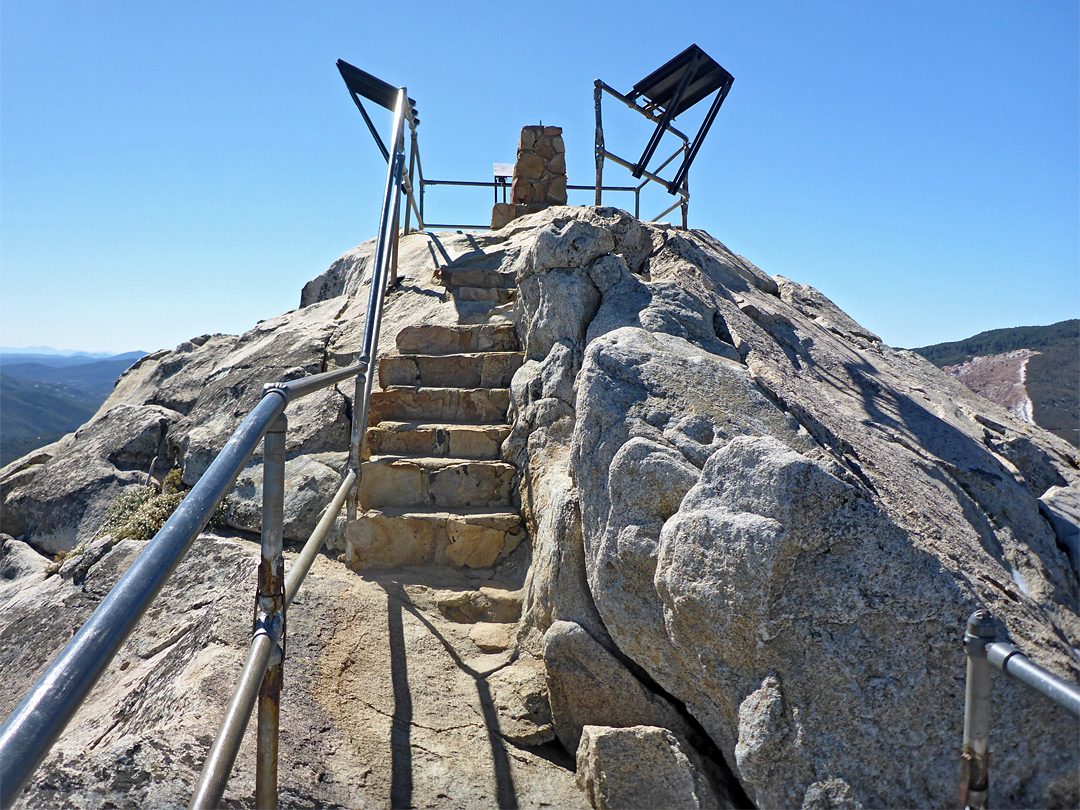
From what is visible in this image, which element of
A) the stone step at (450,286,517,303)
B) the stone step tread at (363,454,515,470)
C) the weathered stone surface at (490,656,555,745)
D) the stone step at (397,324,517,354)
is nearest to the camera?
the weathered stone surface at (490,656,555,745)

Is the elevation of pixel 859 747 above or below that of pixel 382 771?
above

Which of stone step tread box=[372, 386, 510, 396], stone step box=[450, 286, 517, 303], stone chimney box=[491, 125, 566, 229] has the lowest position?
stone step tread box=[372, 386, 510, 396]

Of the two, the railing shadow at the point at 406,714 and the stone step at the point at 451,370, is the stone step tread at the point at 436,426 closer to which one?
the stone step at the point at 451,370

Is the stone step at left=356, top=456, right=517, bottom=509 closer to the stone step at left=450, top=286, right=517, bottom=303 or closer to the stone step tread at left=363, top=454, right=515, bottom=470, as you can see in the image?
the stone step tread at left=363, top=454, right=515, bottom=470

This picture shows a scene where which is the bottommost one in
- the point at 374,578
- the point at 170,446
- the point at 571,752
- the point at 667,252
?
the point at 571,752

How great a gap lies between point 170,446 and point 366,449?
6.63ft

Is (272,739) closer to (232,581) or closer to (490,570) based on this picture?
(232,581)

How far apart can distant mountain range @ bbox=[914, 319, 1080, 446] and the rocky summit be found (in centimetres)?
609

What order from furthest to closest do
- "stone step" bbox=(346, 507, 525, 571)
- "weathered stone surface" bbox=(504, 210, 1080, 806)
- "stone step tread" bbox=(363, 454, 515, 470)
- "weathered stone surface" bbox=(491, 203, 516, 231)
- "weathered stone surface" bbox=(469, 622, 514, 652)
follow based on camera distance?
1. "weathered stone surface" bbox=(491, 203, 516, 231)
2. "stone step tread" bbox=(363, 454, 515, 470)
3. "stone step" bbox=(346, 507, 525, 571)
4. "weathered stone surface" bbox=(469, 622, 514, 652)
5. "weathered stone surface" bbox=(504, 210, 1080, 806)

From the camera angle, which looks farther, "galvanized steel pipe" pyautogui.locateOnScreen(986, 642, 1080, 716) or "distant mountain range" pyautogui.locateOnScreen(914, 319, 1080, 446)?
"distant mountain range" pyautogui.locateOnScreen(914, 319, 1080, 446)

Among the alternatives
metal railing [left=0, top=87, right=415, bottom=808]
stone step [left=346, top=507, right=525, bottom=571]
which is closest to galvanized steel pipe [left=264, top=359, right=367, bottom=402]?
metal railing [left=0, top=87, right=415, bottom=808]

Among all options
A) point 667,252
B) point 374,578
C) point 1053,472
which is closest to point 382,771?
point 374,578

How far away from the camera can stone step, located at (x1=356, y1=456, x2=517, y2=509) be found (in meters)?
3.93

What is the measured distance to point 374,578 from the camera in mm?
3520
